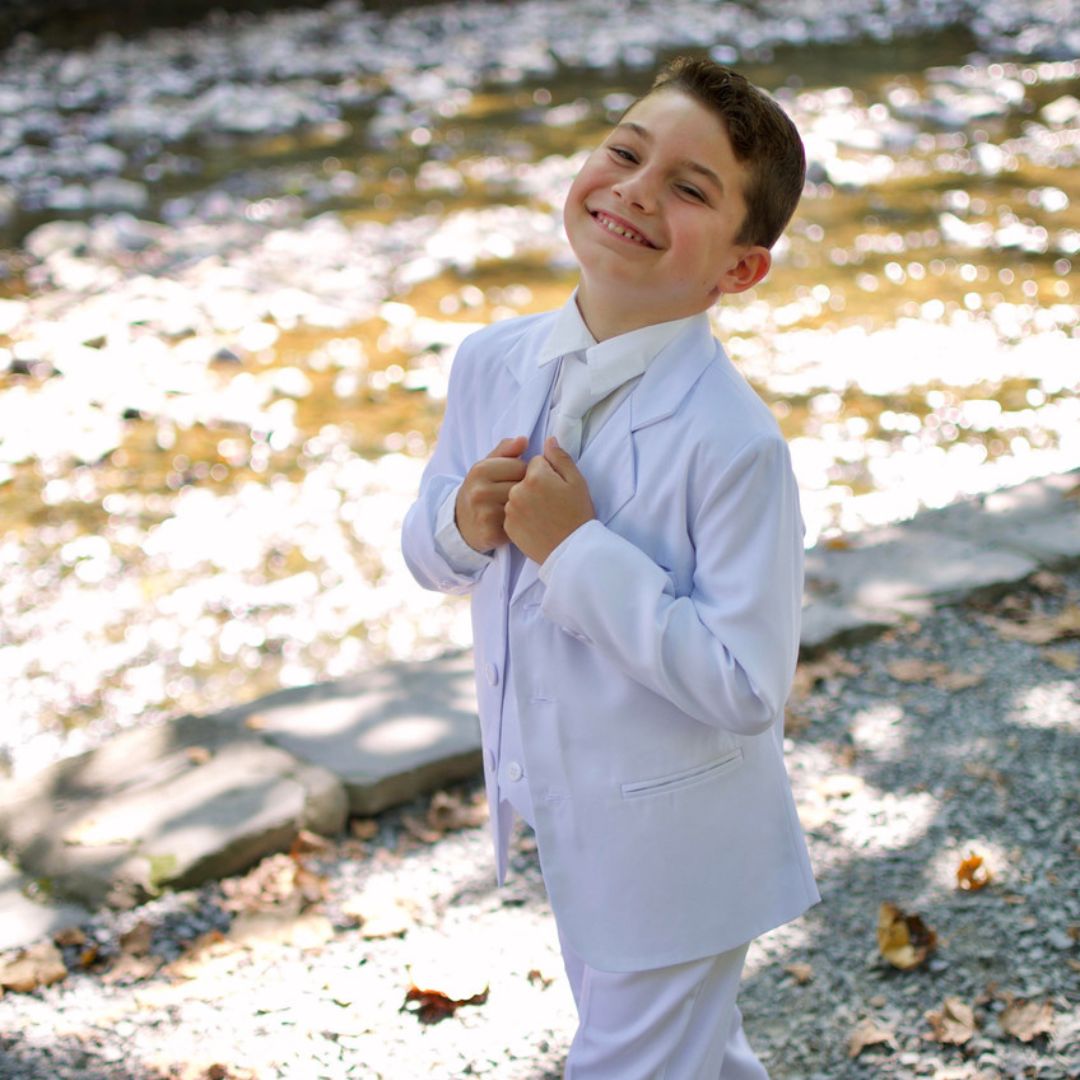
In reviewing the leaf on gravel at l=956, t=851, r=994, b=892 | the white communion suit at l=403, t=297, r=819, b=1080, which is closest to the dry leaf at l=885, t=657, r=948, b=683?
the leaf on gravel at l=956, t=851, r=994, b=892

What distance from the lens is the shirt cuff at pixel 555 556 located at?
1469 millimetres

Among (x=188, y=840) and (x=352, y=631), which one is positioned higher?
(x=188, y=840)

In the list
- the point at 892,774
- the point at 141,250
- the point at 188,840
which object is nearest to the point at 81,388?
the point at 141,250

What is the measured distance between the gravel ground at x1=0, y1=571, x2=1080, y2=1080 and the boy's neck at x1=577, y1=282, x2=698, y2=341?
3.62 feet

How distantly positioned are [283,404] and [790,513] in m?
3.36

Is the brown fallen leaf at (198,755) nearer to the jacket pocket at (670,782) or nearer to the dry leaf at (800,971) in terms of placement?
the dry leaf at (800,971)

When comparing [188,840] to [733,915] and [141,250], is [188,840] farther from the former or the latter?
[141,250]

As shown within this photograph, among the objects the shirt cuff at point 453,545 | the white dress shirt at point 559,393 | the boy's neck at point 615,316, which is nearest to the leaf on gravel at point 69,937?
the white dress shirt at point 559,393

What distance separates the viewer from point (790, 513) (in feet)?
4.81

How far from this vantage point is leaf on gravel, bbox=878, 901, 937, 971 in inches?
87.5

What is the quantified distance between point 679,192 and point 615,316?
0.15 metres

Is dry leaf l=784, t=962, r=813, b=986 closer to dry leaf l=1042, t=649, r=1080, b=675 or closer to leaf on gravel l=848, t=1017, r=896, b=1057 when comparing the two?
leaf on gravel l=848, t=1017, r=896, b=1057

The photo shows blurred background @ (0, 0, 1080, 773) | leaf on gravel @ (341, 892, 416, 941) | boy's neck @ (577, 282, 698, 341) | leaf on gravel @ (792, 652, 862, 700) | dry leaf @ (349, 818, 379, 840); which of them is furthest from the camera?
blurred background @ (0, 0, 1080, 773)

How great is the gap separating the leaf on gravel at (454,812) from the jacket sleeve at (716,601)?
1239mm
